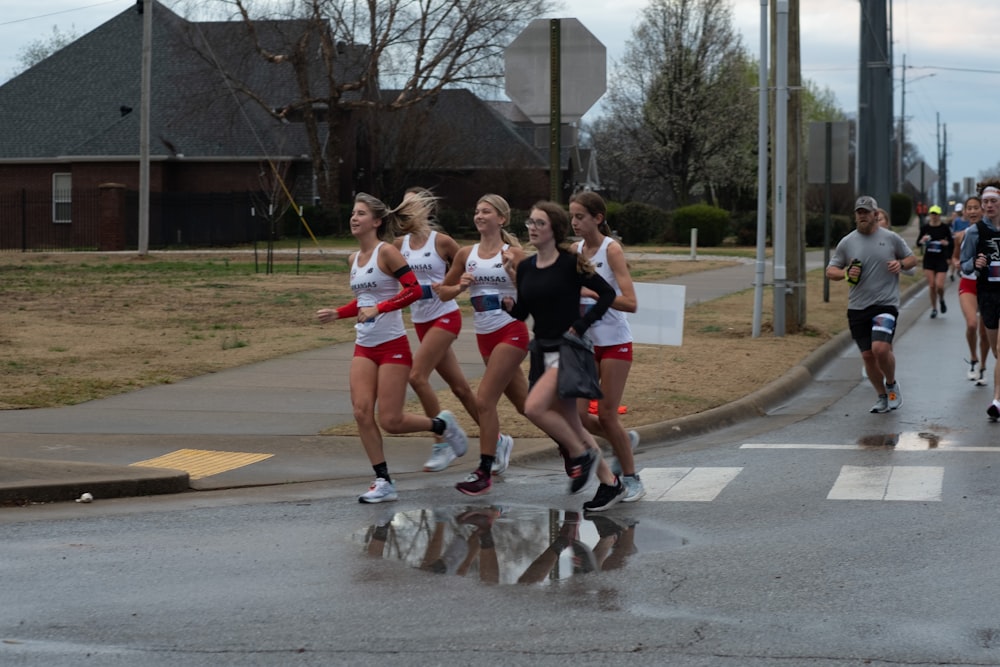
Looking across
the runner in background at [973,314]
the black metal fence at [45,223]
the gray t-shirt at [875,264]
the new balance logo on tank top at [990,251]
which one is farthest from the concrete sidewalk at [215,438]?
the black metal fence at [45,223]

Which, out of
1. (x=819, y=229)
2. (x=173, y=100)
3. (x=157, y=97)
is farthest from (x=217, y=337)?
(x=819, y=229)

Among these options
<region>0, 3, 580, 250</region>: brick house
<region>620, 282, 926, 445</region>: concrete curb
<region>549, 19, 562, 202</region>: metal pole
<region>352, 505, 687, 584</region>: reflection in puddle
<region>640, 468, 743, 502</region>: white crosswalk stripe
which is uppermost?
<region>0, 3, 580, 250</region>: brick house

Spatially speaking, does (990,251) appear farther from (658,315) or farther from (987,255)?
(658,315)

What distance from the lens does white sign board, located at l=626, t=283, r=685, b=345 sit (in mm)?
13266

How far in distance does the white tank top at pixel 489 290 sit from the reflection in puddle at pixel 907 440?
3462 mm

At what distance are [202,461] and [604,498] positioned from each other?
319cm

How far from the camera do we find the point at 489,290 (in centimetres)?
920

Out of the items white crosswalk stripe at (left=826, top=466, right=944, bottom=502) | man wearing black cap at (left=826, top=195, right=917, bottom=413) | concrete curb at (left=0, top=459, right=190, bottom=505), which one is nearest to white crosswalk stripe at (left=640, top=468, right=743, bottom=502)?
white crosswalk stripe at (left=826, top=466, right=944, bottom=502)

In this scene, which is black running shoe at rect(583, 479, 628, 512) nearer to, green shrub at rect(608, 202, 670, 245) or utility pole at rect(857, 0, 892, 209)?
utility pole at rect(857, 0, 892, 209)

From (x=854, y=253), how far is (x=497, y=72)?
127ft

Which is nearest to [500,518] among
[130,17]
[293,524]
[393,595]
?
[293,524]

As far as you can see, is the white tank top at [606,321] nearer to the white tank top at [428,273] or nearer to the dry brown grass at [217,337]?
the white tank top at [428,273]

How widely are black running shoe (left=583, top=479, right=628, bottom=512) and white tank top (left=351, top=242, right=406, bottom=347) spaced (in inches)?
62.1

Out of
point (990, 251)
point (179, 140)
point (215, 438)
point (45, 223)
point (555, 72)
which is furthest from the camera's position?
point (179, 140)
